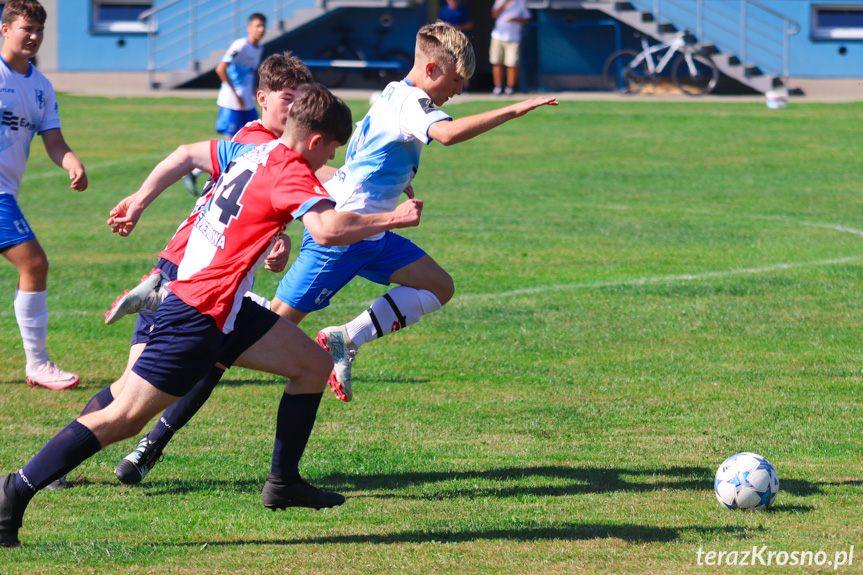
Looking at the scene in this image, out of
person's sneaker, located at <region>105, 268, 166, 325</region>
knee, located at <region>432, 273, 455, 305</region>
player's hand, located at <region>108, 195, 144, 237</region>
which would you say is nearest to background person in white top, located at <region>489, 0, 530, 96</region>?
knee, located at <region>432, 273, 455, 305</region>

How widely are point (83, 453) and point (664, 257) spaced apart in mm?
8658

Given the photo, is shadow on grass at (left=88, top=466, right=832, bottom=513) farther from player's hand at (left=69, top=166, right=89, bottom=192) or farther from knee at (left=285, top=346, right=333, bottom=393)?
player's hand at (left=69, top=166, right=89, bottom=192)

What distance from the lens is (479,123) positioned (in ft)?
17.9

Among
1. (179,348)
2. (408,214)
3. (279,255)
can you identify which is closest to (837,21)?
(279,255)

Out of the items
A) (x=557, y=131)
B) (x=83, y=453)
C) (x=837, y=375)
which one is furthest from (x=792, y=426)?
(x=557, y=131)

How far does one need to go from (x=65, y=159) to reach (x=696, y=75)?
2158cm

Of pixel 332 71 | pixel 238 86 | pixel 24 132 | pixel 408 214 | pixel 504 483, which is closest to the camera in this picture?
pixel 408 214

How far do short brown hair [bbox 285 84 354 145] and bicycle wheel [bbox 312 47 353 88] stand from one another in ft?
80.7

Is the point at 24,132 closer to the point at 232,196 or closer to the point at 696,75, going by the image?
the point at 232,196

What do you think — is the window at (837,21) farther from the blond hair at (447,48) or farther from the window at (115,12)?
the blond hair at (447,48)

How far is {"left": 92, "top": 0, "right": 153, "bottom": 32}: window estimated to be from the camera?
1221 inches

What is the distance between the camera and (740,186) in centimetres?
1675

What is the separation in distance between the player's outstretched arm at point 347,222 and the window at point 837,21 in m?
25.9

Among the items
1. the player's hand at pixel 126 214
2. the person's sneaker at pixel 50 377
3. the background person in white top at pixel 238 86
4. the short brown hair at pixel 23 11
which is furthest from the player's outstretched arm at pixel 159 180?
the background person in white top at pixel 238 86
